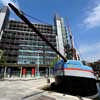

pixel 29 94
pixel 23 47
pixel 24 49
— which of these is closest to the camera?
pixel 29 94

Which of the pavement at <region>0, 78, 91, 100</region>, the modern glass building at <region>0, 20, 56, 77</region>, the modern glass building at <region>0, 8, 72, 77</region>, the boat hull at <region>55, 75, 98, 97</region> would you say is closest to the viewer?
the pavement at <region>0, 78, 91, 100</region>

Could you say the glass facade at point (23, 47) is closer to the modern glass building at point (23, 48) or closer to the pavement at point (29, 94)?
the modern glass building at point (23, 48)

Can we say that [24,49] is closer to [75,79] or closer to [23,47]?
[23,47]

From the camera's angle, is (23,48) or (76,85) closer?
(76,85)

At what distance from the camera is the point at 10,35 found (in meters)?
53.8

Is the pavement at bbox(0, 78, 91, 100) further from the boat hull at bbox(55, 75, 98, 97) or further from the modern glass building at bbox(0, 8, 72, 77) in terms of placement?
the modern glass building at bbox(0, 8, 72, 77)

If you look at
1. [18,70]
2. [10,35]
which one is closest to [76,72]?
[18,70]

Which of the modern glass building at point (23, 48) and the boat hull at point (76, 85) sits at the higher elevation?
the modern glass building at point (23, 48)

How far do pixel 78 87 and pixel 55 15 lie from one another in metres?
72.7

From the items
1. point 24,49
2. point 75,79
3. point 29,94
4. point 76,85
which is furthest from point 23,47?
point 76,85

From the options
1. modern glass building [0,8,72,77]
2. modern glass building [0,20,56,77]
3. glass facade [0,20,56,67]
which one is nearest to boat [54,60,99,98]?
modern glass building [0,8,72,77]

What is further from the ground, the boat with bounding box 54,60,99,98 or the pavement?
the boat with bounding box 54,60,99,98

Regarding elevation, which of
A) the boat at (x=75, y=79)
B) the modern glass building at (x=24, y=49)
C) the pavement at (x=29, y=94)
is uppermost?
the modern glass building at (x=24, y=49)

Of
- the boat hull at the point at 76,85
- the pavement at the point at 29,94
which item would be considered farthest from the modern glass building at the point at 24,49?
the boat hull at the point at 76,85
